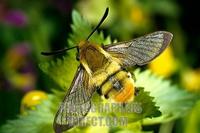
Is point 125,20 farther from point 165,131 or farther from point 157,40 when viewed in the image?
point 157,40

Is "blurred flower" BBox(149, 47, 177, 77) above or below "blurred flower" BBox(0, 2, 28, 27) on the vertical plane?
below

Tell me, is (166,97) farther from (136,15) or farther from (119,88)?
(136,15)

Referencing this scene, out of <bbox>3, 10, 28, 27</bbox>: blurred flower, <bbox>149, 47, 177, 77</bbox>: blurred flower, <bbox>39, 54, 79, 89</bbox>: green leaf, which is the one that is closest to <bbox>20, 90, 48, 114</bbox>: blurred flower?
<bbox>39, 54, 79, 89</bbox>: green leaf

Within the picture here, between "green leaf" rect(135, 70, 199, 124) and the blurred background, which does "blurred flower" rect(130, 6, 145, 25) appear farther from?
"green leaf" rect(135, 70, 199, 124)

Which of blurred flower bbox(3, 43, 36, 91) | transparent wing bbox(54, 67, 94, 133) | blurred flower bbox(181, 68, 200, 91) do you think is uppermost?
blurred flower bbox(3, 43, 36, 91)

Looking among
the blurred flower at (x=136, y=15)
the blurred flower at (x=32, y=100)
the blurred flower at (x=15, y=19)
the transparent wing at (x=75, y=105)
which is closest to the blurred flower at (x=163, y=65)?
the blurred flower at (x=136, y=15)
